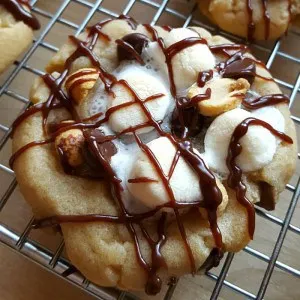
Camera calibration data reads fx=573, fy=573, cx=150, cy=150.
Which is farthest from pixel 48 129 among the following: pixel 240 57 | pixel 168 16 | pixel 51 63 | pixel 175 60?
pixel 168 16

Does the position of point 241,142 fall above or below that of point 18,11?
below

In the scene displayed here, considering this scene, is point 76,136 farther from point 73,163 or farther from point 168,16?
point 168,16

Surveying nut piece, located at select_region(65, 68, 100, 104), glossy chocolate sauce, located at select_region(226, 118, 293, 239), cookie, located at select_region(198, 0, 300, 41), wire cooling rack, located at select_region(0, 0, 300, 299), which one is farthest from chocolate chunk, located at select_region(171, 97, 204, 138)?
cookie, located at select_region(198, 0, 300, 41)

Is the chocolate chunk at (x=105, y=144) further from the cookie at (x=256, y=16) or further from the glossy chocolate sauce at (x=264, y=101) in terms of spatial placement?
the cookie at (x=256, y=16)

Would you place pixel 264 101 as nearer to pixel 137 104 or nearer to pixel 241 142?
pixel 241 142

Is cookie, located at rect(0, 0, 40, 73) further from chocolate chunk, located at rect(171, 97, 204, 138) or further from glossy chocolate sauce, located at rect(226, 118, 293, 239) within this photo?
glossy chocolate sauce, located at rect(226, 118, 293, 239)

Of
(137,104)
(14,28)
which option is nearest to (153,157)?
(137,104)

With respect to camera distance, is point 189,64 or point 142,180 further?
point 189,64
